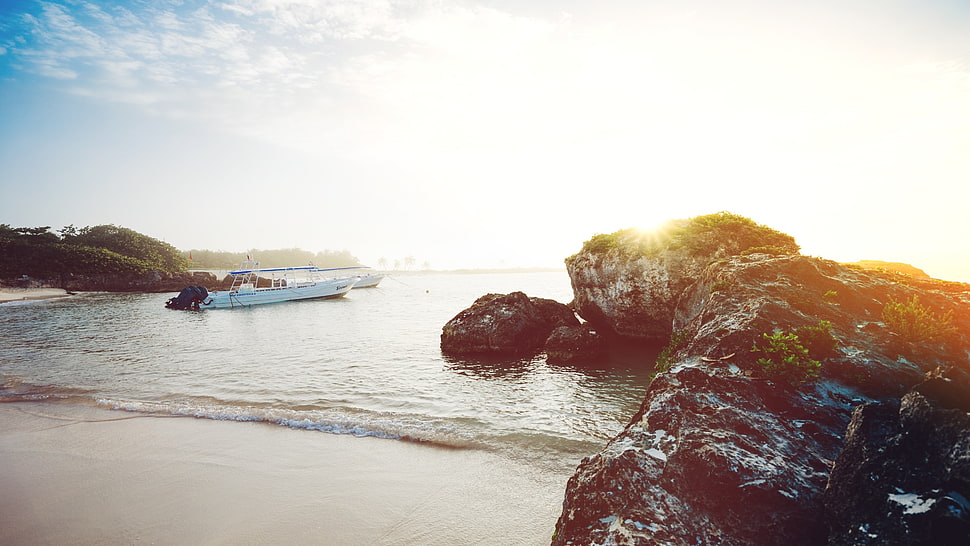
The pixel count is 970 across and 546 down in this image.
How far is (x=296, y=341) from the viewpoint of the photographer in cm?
2541

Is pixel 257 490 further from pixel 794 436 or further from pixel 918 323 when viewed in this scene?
pixel 918 323

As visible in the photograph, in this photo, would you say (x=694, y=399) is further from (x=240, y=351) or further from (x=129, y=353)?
(x=129, y=353)

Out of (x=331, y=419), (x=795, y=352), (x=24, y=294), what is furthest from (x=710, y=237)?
(x=24, y=294)

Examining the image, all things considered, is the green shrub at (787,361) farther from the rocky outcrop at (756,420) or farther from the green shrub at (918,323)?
the green shrub at (918,323)

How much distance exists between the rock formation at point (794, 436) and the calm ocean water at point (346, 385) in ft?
15.1

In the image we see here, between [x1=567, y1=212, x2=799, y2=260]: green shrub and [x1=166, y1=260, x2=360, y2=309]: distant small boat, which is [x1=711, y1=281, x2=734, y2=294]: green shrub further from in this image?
[x1=166, y1=260, x2=360, y2=309]: distant small boat

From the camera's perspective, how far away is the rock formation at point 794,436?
11.0 feet

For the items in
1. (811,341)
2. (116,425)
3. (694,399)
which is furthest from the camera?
(116,425)

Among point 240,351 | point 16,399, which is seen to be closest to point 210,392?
point 16,399

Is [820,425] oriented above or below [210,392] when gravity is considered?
above

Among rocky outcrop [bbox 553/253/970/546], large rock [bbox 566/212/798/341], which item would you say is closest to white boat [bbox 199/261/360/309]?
large rock [bbox 566/212/798/341]

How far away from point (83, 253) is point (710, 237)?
107m

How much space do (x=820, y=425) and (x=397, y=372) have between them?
14.5m

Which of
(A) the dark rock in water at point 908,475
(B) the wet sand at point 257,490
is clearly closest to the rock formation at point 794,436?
(A) the dark rock in water at point 908,475
